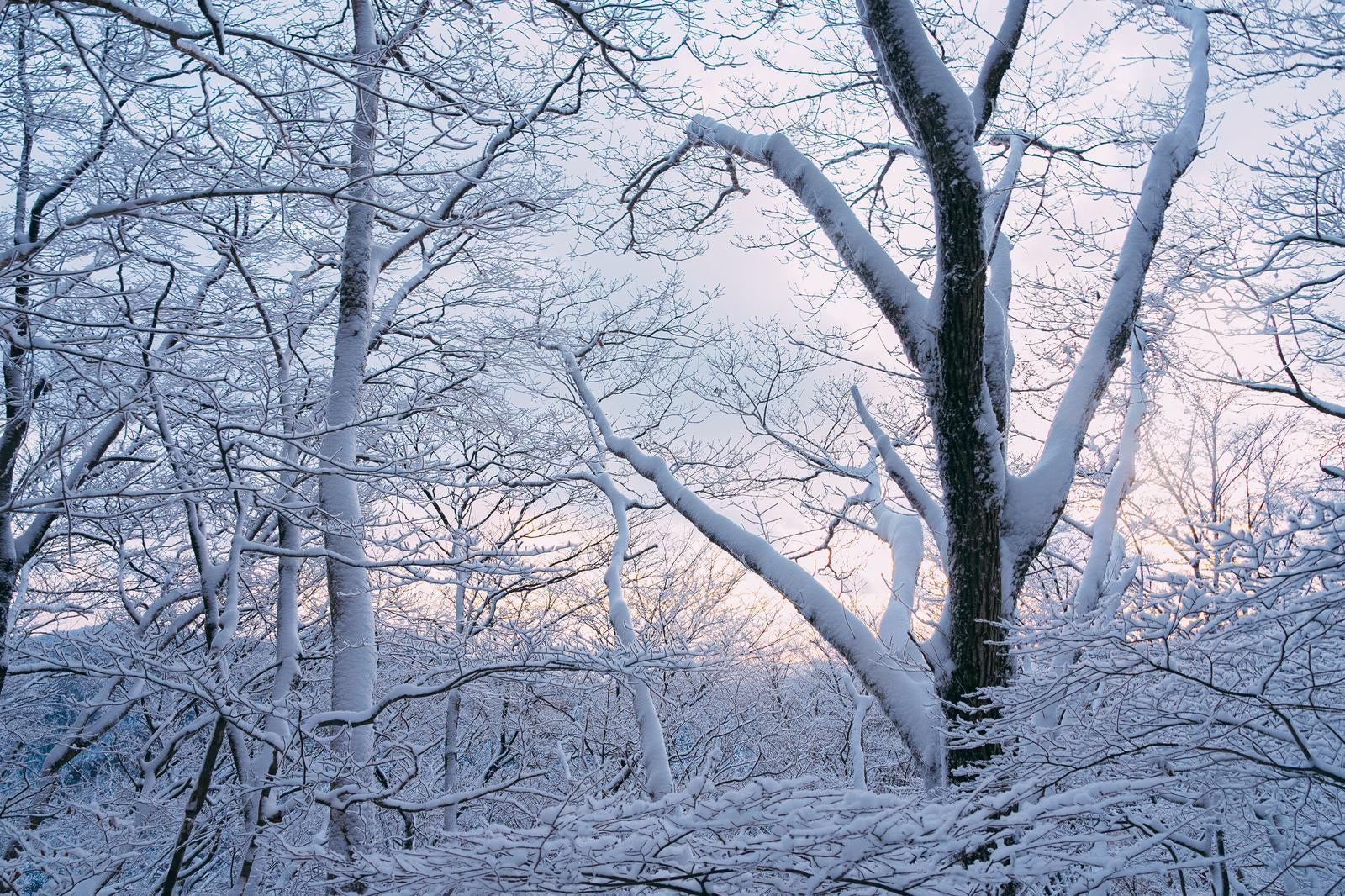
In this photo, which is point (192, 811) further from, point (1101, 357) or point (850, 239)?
point (1101, 357)

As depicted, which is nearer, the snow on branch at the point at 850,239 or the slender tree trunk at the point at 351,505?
the snow on branch at the point at 850,239

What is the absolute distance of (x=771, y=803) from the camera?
2020mm

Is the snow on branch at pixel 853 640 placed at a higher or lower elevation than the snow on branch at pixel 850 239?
lower

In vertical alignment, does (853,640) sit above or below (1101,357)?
below

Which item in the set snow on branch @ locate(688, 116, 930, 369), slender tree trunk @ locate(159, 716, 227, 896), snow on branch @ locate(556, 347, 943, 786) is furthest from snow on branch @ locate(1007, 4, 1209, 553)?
slender tree trunk @ locate(159, 716, 227, 896)

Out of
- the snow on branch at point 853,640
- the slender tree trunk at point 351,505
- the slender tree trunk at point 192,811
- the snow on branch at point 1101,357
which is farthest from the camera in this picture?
the slender tree trunk at point 351,505

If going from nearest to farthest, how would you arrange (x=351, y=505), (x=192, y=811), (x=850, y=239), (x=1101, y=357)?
1. (x=192, y=811)
2. (x=1101, y=357)
3. (x=850, y=239)
4. (x=351, y=505)

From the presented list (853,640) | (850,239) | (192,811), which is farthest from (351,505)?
(850,239)

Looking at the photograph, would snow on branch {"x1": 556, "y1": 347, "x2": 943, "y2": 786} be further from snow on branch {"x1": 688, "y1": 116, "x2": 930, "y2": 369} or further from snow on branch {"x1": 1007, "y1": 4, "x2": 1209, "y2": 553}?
snow on branch {"x1": 688, "y1": 116, "x2": 930, "y2": 369}

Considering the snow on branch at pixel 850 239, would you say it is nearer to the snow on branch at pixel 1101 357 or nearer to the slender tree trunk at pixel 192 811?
the snow on branch at pixel 1101 357

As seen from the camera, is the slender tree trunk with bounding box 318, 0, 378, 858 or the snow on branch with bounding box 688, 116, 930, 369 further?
the slender tree trunk with bounding box 318, 0, 378, 858

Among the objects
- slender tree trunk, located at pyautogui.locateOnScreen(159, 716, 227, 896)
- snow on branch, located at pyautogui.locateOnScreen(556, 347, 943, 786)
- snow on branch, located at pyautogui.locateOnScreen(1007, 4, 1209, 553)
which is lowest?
slender tree trunk, located at pyautogui.locateOnScreen(159, 716, 227, 896)

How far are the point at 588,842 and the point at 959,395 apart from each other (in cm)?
337

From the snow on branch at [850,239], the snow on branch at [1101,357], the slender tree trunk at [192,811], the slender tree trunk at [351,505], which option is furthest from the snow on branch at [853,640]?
the slender tree trunk at [192,811]
